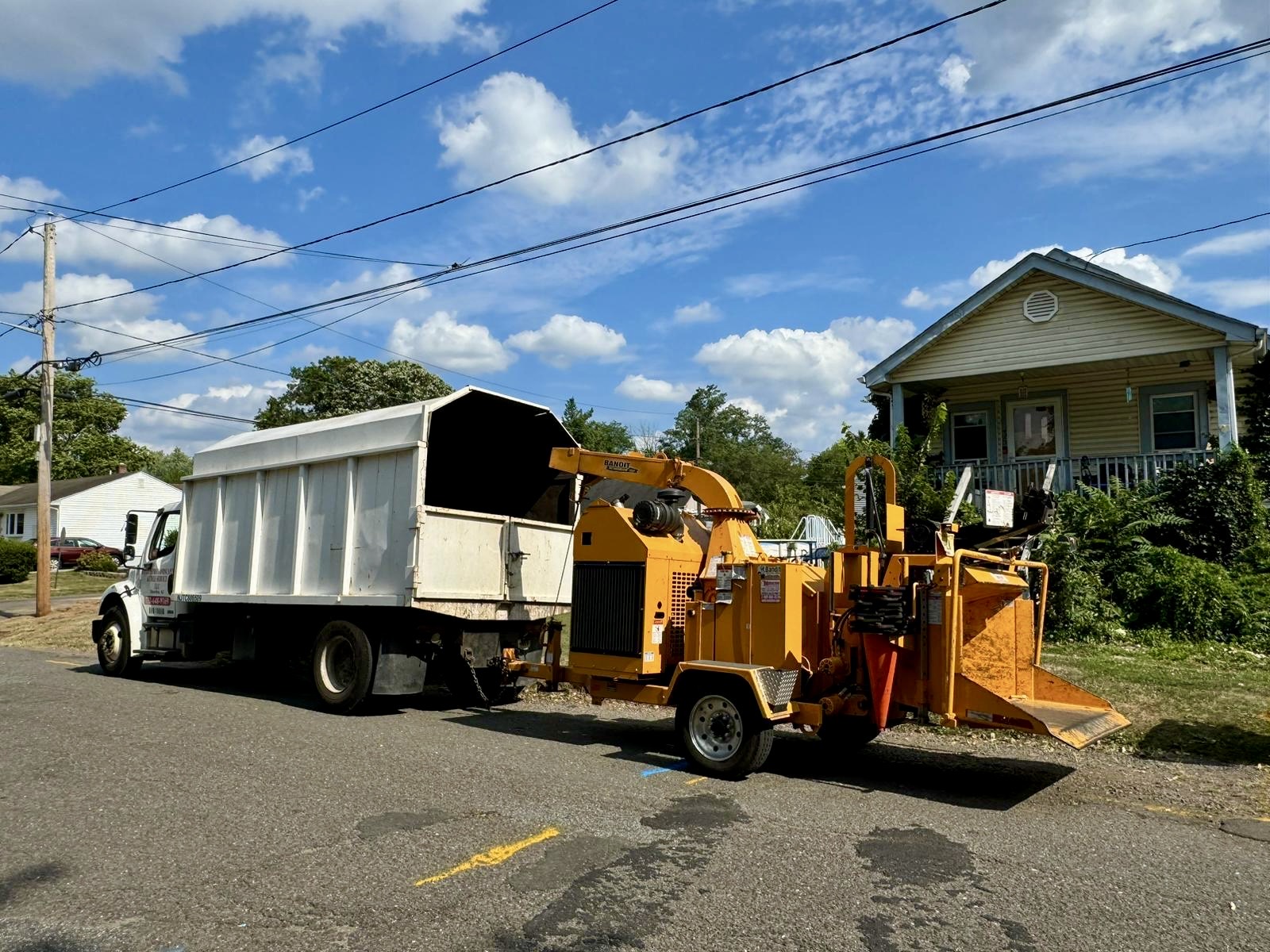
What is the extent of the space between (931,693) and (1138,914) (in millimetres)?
2558

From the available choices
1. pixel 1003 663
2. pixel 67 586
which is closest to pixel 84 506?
pixel 67 586

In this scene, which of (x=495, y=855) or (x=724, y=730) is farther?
(x=724, y=730)

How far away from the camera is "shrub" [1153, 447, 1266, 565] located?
49.1ft

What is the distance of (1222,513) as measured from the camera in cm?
1512

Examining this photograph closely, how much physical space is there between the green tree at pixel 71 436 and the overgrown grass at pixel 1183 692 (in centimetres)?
6697

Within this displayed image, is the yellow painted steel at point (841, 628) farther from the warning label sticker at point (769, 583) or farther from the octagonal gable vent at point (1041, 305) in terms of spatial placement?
the octagonal gable vent at point (1041, 305)

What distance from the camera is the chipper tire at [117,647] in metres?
13.6

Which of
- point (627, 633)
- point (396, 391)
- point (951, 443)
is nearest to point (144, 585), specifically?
point (627, 633)

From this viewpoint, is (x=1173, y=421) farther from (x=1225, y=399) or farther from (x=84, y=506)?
(x=84, y=506)

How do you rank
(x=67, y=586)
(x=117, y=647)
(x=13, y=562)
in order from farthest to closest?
(x=13, y=562) < (x=67, y=586) < (x=117, y=647)

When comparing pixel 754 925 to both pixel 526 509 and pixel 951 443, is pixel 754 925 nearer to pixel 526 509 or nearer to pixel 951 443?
pixel 526 509

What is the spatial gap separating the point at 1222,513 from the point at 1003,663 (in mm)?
9865

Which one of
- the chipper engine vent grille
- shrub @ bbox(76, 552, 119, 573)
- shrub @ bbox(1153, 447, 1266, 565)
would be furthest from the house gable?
shrub @ bbox(76, 552, 119, 573)

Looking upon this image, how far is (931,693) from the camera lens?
282 inches
